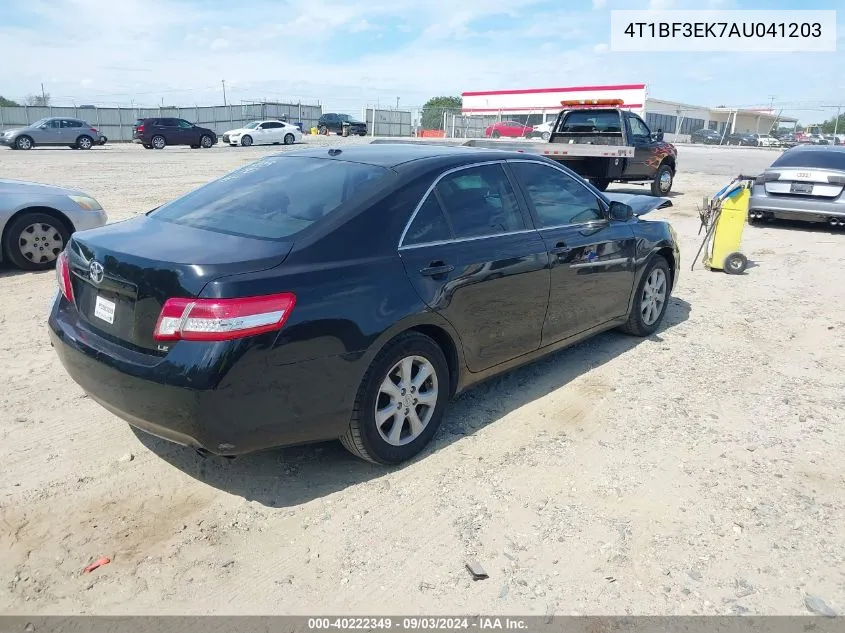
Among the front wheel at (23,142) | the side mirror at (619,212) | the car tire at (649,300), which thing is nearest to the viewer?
the side mirror at (619,212)

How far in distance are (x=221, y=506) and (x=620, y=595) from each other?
6.10ft

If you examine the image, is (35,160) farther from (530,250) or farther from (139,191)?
(530,250)

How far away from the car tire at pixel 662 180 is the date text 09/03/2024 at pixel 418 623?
44.5ft

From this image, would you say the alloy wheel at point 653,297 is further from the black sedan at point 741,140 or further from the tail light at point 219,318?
the black sedan at point 741,140

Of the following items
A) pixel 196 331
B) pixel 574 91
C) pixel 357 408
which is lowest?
pixel 357 408

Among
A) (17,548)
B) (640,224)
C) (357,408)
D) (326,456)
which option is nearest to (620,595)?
(357,408)

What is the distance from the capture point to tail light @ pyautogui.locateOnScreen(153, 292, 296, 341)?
2758 mm

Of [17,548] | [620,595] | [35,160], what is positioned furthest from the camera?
[35,160]

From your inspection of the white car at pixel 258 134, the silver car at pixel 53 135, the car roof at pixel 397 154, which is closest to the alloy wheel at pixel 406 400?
the car roof at pixel 397 154

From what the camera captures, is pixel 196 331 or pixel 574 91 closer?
pixel 196 331

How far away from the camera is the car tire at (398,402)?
326 centimetres

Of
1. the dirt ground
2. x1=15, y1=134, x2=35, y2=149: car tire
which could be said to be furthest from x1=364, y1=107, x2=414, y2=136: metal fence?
the dirt ground

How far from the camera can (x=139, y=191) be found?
14117 mm

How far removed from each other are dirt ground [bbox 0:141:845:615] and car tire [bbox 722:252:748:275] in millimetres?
3186
